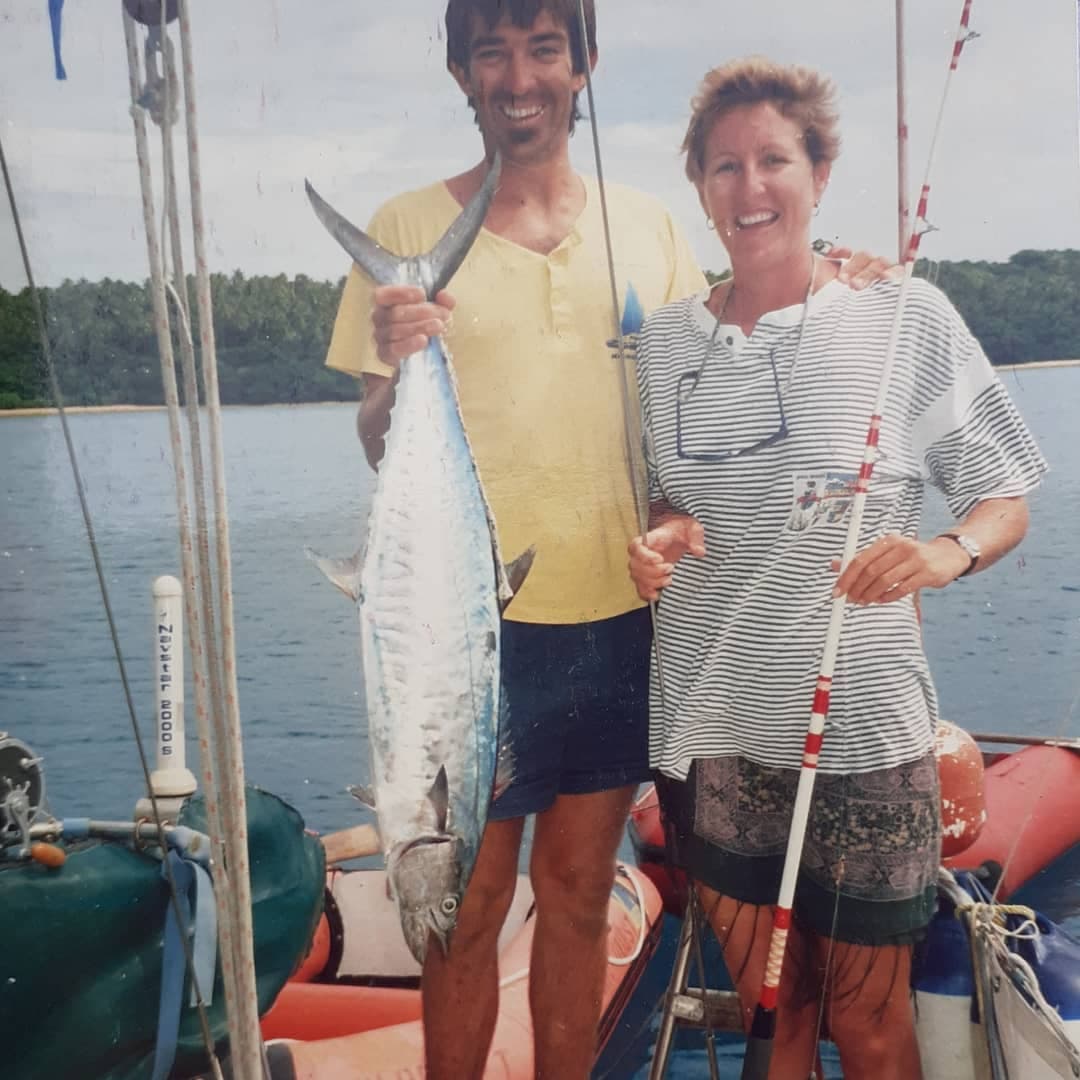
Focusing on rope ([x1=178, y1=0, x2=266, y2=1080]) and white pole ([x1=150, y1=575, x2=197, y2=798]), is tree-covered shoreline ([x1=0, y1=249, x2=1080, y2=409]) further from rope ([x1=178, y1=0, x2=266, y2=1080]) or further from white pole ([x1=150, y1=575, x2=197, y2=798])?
white pole ([x1=150, y1=575, x2=197, y2=798])

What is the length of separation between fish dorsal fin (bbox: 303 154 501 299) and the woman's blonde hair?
14.9 inches

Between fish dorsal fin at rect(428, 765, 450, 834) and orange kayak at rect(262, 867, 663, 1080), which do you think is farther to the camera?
orange kayak at rect(262, 867, 663, 1080)

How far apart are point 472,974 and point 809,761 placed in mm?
671

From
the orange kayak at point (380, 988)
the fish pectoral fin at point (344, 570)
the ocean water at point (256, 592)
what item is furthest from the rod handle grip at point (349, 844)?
the fish pectoral fin at point (344, 570)

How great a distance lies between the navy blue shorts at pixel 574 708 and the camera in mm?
1928

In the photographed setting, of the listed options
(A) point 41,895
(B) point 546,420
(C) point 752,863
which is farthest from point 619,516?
(A) point 41,895

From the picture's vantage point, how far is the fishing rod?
5.95 feet

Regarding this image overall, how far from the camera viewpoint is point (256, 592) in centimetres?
200

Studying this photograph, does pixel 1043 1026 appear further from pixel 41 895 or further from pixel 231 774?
pixel 41 895

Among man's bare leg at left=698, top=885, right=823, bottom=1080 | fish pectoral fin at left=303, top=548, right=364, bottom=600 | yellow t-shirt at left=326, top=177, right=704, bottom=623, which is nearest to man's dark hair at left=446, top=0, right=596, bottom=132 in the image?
yellow t-shirt at left=326, top=177, right=704, bottom=623

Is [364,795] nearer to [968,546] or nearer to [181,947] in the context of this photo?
[181,947]

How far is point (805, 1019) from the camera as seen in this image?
6.47 feet

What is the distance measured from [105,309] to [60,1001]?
1050 millimetres

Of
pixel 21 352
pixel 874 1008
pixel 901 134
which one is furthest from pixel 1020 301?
pixel 21 352
